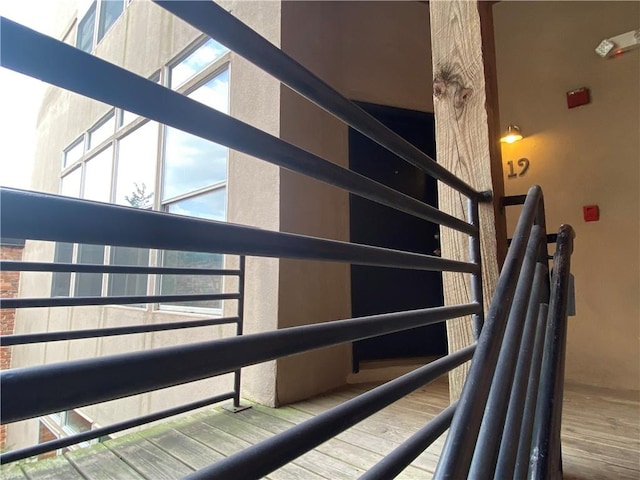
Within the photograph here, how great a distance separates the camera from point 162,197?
340cm

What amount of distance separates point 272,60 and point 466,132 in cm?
91

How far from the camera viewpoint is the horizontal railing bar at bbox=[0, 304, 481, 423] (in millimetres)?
261

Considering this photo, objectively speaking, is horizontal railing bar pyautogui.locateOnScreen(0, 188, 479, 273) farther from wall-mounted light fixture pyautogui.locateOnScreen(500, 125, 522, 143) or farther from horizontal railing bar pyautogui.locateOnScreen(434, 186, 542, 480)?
wall-mounted light fixture pyautogui.locateOnScreen(500, 125, 522, 143)

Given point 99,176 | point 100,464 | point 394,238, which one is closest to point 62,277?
point 99,176

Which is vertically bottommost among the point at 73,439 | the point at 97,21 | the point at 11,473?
the point at 11,473

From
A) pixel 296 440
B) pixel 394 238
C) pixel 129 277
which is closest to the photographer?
pixel 296 440

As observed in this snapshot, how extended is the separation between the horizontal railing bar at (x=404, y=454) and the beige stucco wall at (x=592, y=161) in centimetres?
253

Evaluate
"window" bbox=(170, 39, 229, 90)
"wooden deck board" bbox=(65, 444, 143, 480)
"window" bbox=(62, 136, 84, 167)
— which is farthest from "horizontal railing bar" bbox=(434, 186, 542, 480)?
"window" bbox=(62, 136, 84, 167)

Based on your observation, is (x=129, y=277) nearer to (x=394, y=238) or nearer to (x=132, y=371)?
(x=394, y=238)

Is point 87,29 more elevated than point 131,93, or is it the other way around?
point 87,29

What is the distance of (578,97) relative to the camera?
2709mm

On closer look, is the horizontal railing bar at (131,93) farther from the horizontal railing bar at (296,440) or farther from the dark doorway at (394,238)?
the dark doorway at (394,238)

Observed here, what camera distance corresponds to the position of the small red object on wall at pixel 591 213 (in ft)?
8.49

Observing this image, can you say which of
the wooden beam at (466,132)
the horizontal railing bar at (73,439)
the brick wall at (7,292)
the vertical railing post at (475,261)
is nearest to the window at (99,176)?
the brick wall at (7,292)
